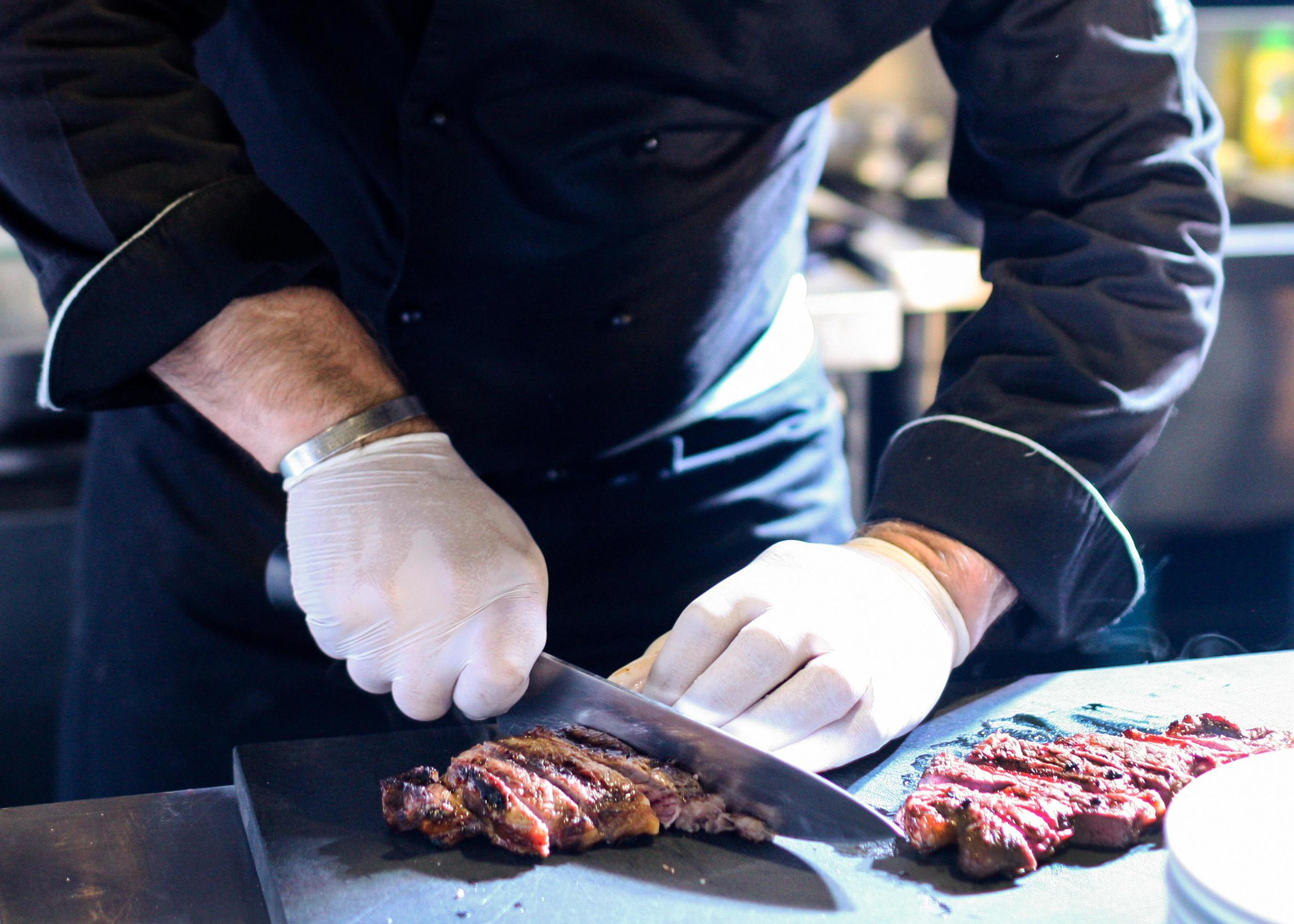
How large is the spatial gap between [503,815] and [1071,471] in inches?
29.5

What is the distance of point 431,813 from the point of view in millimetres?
1159

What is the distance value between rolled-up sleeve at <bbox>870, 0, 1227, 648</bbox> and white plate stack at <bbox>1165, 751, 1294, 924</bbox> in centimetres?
52

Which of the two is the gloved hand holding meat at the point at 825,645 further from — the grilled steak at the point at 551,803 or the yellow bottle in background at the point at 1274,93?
the yellow bottle in background at the point at 1274,93

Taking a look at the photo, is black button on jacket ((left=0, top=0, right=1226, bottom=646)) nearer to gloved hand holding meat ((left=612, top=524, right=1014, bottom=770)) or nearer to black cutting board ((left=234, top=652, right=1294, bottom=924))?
gloved hand holding meat ((left=612, top=524, right=1014, bottom=770))

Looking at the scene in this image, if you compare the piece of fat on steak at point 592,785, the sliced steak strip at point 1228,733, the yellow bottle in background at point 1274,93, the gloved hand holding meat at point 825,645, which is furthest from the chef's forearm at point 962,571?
the yellow bottle in background at point 1274,93

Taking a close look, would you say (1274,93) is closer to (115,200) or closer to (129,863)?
(115,200)

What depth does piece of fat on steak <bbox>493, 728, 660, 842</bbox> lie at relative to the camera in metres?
1.17

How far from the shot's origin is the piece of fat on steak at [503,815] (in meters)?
1.15

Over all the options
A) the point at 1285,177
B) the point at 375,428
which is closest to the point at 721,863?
the point at 375,428

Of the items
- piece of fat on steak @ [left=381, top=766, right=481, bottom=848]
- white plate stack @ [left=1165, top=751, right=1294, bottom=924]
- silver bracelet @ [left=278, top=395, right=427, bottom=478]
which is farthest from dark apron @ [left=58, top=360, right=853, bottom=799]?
white plate stack @ [left=1165, top=751, right=1294, bottom=924]

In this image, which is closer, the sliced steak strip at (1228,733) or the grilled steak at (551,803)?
the grilled steak at (551,803)

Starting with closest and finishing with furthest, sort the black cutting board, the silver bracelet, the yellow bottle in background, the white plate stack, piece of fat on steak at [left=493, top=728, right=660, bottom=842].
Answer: the white plate stack, the black cutting board, piece of fat on steak at [left=493, top=728, right=660, bottom=842], the silver bracelet, the yellow bottle in background

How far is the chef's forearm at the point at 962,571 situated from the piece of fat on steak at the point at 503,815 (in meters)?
0.57

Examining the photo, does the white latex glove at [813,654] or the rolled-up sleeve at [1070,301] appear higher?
the rolled-up sleeve at [1070,301]
